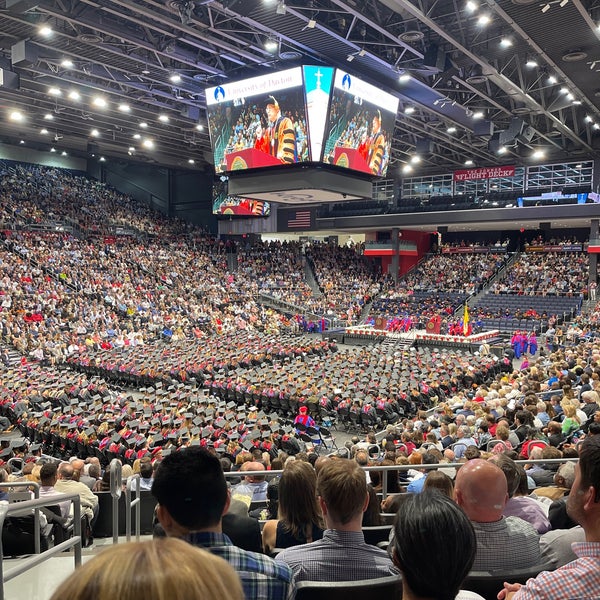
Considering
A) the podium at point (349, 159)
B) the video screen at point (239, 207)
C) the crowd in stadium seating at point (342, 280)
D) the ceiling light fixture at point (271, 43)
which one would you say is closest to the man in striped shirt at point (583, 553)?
the podium at point (349, 159)

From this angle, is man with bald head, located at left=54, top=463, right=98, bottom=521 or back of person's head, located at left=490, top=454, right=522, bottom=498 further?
man with bald head, located at left=54, top=463, right=98, bottom=521

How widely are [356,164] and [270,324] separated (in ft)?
50.8

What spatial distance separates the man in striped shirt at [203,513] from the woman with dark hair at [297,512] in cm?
124

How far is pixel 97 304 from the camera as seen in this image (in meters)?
28.4

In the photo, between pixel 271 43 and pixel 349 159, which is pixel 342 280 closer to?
pixel 349 159

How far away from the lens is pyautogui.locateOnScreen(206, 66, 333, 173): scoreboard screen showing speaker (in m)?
16.2

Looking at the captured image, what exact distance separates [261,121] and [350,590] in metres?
16.5

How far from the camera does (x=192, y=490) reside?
224 cm

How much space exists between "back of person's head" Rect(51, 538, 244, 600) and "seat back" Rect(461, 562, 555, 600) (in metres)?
2.05

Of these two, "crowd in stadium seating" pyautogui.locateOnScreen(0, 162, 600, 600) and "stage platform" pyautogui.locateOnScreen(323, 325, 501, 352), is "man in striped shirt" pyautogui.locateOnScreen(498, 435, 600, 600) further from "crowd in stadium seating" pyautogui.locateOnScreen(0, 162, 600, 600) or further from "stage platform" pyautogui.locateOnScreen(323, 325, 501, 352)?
"stage platform" pyautogui.locateOnScreen(323, 325, 501, 352)

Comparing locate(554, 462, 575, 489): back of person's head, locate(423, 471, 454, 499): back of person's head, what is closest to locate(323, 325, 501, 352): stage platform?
locate(554, 462, 575, 489): back of person's head

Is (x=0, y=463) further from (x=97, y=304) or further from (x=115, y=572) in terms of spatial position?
(x=97, y=304)

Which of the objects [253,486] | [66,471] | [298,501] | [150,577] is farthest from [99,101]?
[150,577]

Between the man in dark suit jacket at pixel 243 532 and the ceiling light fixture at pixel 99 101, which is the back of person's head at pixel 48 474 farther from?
the ceiling light fixture at pixel 99 101
